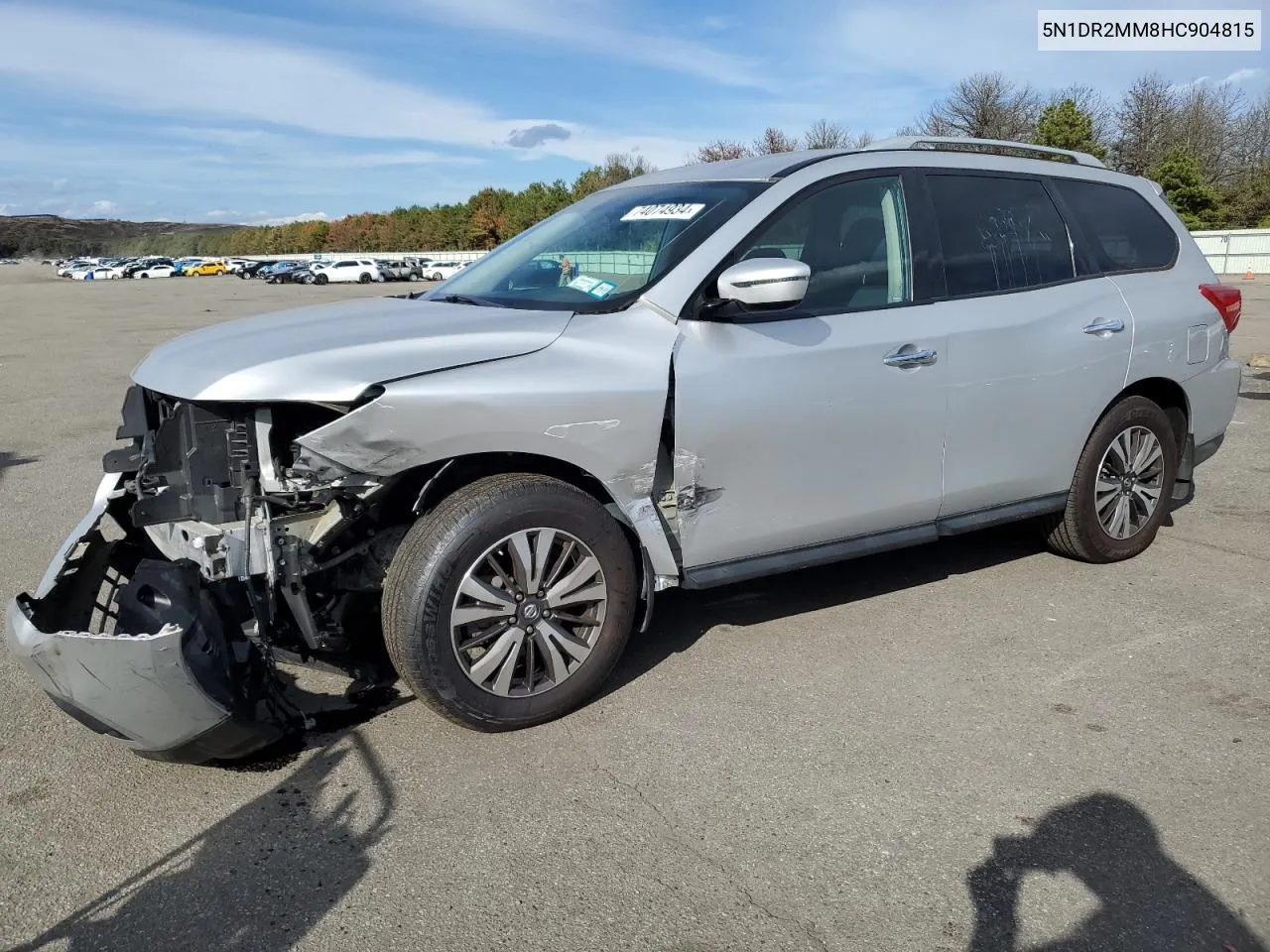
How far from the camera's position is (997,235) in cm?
453

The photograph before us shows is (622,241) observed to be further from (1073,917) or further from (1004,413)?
(1073,917)

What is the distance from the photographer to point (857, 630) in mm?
4387

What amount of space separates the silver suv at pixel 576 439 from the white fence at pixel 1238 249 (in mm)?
39766

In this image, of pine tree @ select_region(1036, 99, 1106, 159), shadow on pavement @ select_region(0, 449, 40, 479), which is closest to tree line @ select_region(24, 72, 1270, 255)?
pine tree @ select_region(1036, 99, 1106, 159)

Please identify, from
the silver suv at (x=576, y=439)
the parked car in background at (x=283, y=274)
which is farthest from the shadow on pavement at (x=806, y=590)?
the parked car in background at (x=283, y=274)

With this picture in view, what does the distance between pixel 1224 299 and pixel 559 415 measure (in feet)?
12.5

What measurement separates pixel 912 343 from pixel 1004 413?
2.08 feet

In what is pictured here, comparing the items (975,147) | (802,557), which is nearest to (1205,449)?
(975,147)

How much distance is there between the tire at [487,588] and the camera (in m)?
3.23

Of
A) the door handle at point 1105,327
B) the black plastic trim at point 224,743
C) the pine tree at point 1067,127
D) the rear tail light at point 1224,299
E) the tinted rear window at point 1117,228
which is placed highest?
the pine tree at point 1067,127

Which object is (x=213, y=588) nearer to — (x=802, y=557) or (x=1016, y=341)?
(x=802, y=557)

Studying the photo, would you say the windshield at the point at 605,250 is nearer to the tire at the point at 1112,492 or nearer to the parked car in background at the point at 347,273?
the tire at the point at 1112,492

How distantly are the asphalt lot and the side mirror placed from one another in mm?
1443

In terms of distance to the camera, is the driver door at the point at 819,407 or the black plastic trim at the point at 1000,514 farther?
the black plastic trim at the point at 1000,514
